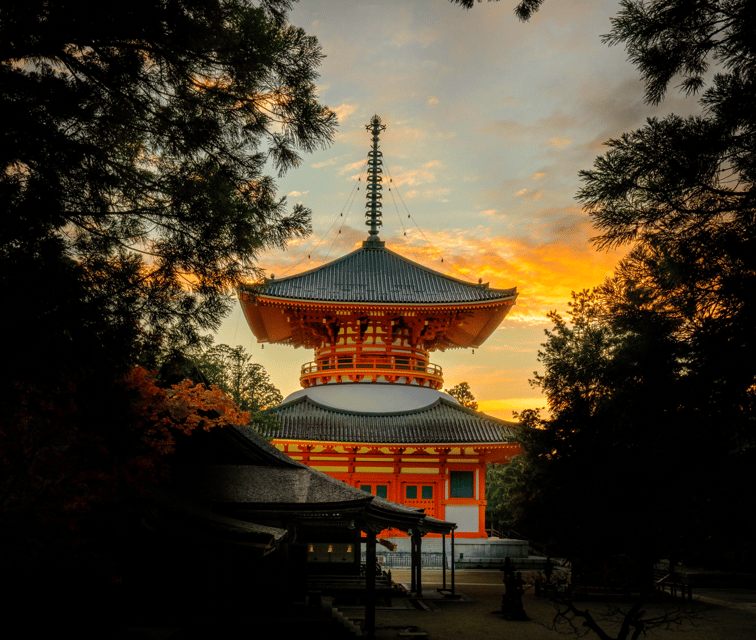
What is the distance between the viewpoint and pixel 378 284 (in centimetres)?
3086

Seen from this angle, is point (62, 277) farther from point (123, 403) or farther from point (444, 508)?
point (444, 508)

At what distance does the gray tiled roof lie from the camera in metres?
28.8

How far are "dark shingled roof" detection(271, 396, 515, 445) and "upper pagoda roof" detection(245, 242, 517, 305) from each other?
4.60 meters

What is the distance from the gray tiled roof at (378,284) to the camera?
94.4 ft

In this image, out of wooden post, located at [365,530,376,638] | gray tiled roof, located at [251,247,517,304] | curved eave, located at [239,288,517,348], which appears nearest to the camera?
wooden post, located at [365,530,376,638]

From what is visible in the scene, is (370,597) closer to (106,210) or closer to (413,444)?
(106,210)

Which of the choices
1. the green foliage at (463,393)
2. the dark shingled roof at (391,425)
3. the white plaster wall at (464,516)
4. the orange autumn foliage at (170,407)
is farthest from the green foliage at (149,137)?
the green foliage at (463,393)

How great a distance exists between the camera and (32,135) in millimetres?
5277

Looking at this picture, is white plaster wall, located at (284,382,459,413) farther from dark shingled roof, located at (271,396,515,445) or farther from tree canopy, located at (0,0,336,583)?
tree canopy, located at (0,0,336,583)

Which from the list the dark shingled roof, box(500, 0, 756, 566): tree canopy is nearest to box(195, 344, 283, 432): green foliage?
the dark shingled roof

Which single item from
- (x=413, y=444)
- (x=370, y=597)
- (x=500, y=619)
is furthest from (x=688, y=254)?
(x=413, y=444)

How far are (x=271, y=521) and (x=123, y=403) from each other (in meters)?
7.57

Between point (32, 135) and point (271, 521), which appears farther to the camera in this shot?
point (271, 521)

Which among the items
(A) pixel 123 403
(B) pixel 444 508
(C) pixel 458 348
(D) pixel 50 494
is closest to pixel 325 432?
(B) pixel 444 508
